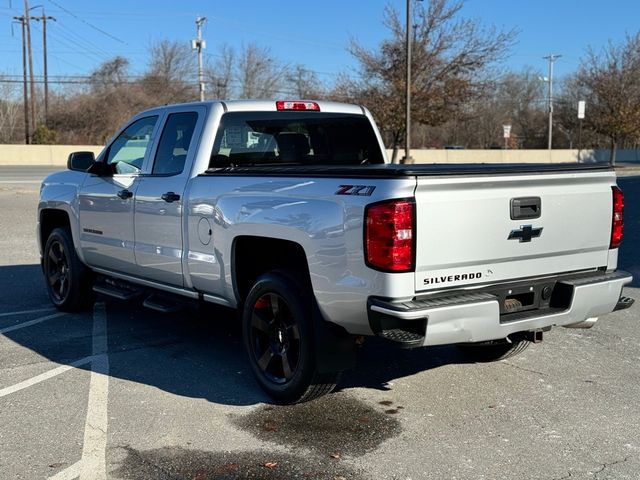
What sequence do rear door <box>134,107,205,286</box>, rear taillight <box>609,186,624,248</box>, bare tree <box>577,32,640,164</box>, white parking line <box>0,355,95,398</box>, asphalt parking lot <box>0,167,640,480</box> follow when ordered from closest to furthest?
1. asphalt parking lot <box>0,167,640,480</box>
2. rear taillight <box>609,186,624,248</box>
3. white parking line <box>0,355,95,398</box>
4. rear door <box>134,107,205,286</box>
5. bare tree <box>577,32,640,164</box>

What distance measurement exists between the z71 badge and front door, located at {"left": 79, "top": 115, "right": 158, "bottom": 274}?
8.46 ft

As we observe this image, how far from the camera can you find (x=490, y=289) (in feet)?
13.8

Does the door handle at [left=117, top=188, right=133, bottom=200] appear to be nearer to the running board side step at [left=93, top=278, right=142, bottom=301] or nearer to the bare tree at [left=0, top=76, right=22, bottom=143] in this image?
the running board side step at [left=93, top=278, right=142, bottom=301]

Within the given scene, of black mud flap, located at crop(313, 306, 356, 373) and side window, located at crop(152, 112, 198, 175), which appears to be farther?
side window, located at crop(152, 112, 198, 175)

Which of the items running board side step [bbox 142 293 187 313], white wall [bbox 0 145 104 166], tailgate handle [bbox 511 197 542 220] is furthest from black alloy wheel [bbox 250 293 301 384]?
white wall [bbox 0 145 104 166]

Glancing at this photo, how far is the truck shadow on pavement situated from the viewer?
517 cm

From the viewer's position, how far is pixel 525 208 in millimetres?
4301

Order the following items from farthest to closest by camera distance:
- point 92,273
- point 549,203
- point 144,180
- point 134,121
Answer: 1. point 92,273
2. point 134,121
3. point 144,180
4. point 549,203

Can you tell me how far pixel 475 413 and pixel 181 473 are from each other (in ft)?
6.34

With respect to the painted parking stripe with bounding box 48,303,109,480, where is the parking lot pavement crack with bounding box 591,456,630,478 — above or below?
below

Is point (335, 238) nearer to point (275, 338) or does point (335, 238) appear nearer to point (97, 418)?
point (275, 338)

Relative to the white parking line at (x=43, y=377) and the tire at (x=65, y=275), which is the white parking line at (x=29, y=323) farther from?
the white parking line at (x=43, y=377)

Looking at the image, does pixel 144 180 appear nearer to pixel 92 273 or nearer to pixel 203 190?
pixel 203 190

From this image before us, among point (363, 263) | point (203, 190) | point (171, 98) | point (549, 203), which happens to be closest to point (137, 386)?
point (203, 190)
